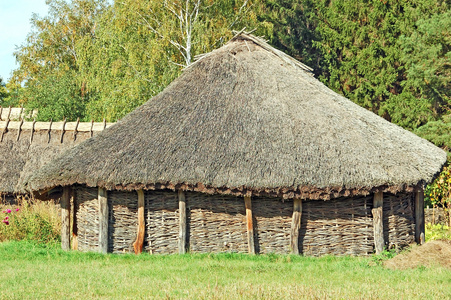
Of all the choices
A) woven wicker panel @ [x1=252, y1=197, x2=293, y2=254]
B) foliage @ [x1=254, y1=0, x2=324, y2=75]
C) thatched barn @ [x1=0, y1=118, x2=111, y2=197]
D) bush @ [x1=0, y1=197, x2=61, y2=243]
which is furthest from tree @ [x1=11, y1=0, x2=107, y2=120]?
woven wicker panel @ [x1=252, y1=197, x2=293, y2=254]

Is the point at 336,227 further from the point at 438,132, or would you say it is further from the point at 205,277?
the point at 438,132

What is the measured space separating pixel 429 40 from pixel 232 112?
43.6ft

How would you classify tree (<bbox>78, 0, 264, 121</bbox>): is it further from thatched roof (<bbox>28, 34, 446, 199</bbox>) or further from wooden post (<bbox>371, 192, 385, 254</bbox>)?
wooden post (<bbox>371, 192, 385, 254</bbox>)

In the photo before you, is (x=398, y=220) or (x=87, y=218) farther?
(x=87, y=218)

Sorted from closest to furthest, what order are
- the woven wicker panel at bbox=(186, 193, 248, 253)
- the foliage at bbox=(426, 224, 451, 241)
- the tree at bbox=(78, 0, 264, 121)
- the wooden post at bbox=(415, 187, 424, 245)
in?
the woven wicker panel at bbox=(186, 193, 248, 253) < the wooden post at bbox=(415, 187, 424, 245) < the foliage at bbox=(426, 224, 451, 241) < the tree at bbox=(78, 0, 264, 121)

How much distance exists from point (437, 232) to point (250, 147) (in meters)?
7.71

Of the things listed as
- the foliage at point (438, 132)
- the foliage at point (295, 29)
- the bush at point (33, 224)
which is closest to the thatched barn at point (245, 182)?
the bush at point (33, 224)

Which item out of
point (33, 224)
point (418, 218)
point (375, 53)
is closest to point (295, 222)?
point (418, 218)

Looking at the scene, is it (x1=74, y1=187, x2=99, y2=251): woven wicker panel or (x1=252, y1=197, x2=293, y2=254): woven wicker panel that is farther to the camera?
(x1=74, y1=187, x2=99, y2=251): woven wicker panel

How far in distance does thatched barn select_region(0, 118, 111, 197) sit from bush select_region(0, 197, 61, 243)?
91.0 inches

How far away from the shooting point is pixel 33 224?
53.6 feet

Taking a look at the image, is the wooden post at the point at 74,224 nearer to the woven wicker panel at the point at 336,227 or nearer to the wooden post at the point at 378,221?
the woven wicker panel at the point at 336,227

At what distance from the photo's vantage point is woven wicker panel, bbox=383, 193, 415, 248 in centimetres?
1433

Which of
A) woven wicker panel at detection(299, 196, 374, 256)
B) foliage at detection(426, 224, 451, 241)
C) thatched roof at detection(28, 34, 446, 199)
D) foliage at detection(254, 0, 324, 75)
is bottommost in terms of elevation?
foliage at detection(426, 224, 451, 241)
